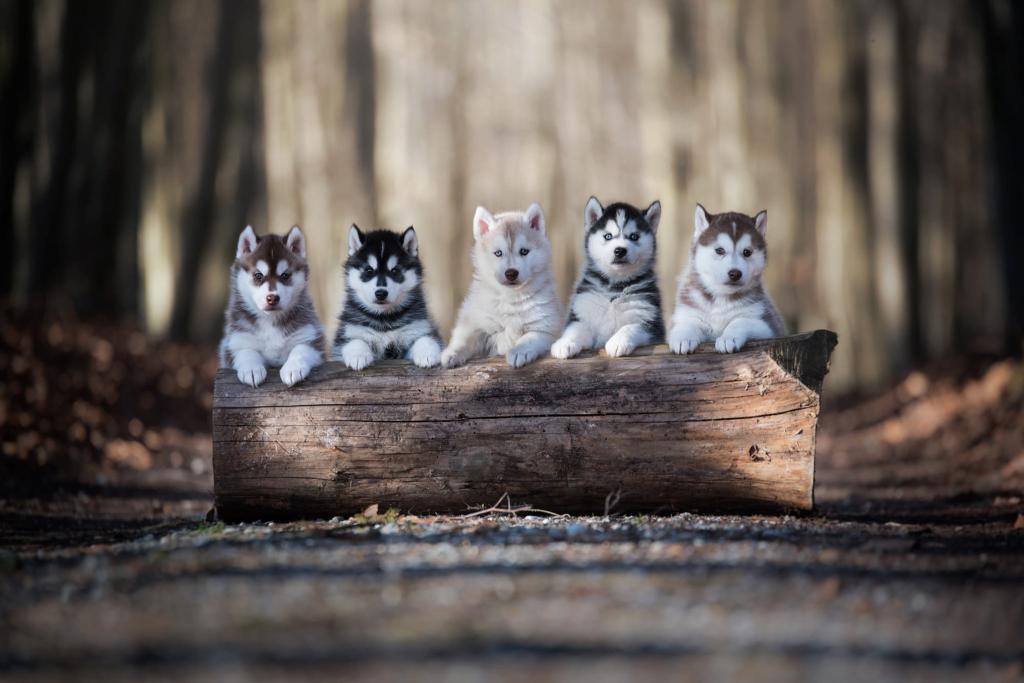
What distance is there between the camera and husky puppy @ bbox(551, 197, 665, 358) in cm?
579

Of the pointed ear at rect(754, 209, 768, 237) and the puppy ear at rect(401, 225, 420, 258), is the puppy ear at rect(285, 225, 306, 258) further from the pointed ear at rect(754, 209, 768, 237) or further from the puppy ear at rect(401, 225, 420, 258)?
the pointed ear at rect(754, 209, 768, 237)

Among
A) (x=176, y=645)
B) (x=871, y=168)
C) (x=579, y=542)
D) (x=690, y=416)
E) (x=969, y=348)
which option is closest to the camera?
(x=176, y=645)

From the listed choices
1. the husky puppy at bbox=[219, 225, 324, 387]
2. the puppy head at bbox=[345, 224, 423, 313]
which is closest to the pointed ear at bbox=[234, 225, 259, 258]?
the husky puppy at bbox=[219, 225, 324, 387]

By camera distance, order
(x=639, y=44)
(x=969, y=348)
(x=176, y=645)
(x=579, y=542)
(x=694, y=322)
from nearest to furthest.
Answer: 1. (x=176, y=645)
2. (x=579, y=542)
3. (x=694, y=322)
4. (x=969, y=348)
5. (x=639, y=44)

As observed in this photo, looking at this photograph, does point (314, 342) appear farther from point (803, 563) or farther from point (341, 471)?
point (803, 563)

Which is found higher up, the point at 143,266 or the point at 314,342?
the point at 143,266

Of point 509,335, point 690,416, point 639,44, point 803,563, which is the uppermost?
point 639,44

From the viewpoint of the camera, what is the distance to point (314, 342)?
6.00 m

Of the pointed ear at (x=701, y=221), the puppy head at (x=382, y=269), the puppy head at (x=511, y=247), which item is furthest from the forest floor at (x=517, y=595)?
the pointed ear at (x=701, y=221)

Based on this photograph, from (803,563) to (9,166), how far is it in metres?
11.4

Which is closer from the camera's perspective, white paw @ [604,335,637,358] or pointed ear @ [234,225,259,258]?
white paw @ [604,335,637,358]

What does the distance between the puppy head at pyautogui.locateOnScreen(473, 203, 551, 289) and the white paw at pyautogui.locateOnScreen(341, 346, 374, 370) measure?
88 centimetres

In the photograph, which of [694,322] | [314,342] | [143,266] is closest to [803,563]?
[694,322]

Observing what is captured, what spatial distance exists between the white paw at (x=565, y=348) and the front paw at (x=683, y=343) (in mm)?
490
